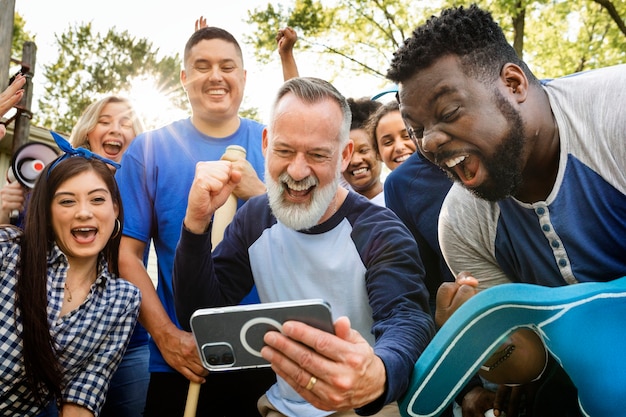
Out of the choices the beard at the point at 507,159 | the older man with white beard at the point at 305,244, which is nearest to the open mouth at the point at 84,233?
the older man with white beard at the point at 305,244

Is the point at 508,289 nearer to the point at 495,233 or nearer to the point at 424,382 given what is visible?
the point at 424,382

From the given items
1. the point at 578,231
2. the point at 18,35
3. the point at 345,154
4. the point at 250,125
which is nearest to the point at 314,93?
the point at 345,154

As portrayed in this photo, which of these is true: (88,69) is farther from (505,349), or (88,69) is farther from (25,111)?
(505,349)

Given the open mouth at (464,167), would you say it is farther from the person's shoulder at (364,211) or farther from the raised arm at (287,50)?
the raised arm at (287,50)

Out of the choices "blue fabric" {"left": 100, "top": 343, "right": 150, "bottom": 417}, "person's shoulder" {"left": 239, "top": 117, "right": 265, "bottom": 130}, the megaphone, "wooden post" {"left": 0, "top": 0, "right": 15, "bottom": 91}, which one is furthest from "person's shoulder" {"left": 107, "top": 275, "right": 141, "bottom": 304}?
"wooden post" {"left": 0, "top": 0, "right": 15, "bottom": 91}

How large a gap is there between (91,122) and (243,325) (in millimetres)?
1497

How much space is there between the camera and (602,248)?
0.99 m

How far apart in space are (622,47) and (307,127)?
5750 millimetres

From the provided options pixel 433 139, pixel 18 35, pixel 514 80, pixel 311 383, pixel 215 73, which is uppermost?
pixel 18 35

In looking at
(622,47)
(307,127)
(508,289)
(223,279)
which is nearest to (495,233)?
(508,289)

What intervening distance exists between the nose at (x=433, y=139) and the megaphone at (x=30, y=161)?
116 cm

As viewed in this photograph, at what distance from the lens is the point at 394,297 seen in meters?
1.08

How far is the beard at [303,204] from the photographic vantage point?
122 centimetres

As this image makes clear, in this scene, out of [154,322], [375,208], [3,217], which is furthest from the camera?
[3,217]
